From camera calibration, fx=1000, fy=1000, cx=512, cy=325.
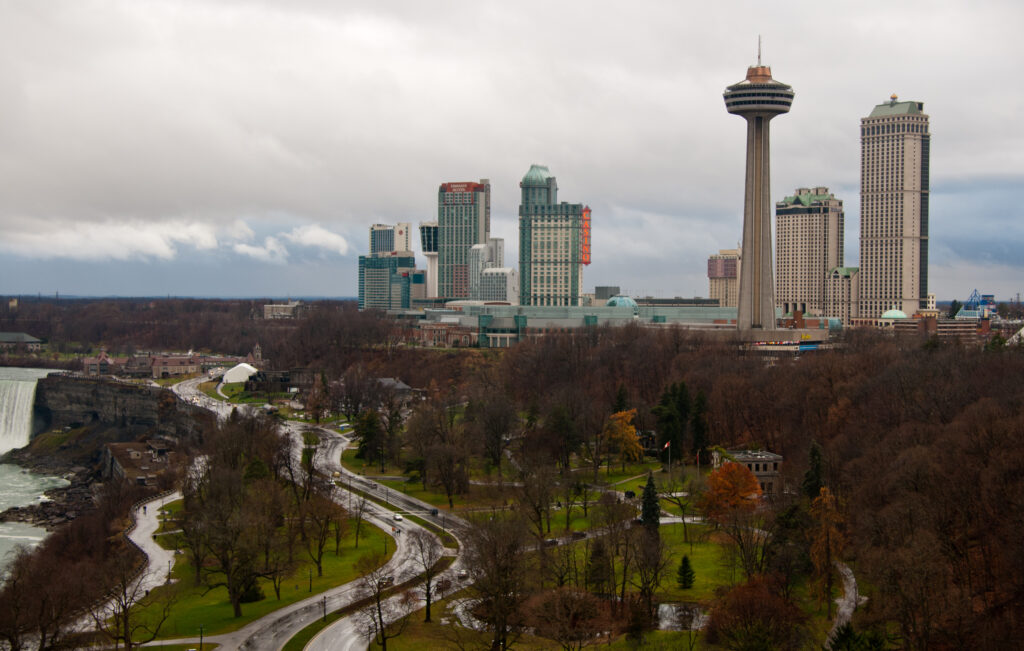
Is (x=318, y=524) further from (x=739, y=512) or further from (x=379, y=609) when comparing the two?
(x=739, y=512)

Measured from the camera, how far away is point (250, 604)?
47.3 meters

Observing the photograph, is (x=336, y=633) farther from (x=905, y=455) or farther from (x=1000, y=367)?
(x=1000, y=367)

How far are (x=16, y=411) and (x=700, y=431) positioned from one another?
10051 centimetres

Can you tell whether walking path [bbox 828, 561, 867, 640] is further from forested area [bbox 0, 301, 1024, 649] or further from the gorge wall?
the gorge wall

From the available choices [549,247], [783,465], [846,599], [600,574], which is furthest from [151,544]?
[549,247]

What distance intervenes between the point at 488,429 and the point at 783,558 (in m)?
35.1

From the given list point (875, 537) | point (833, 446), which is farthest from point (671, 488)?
point (875, 537)

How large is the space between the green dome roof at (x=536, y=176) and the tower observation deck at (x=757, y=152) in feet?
196

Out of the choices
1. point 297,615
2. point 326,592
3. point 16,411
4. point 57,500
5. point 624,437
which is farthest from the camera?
point 16,411

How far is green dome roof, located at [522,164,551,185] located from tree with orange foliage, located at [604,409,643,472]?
111 m

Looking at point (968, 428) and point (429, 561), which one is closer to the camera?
point (429, 561)

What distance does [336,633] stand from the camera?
139 ft

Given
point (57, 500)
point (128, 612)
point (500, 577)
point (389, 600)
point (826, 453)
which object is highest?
point (826, 453)

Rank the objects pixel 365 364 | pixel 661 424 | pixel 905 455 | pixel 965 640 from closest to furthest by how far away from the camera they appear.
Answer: pixel 965 640 < pixel 905 455 < pixel 661 424 < pixel 365 364
